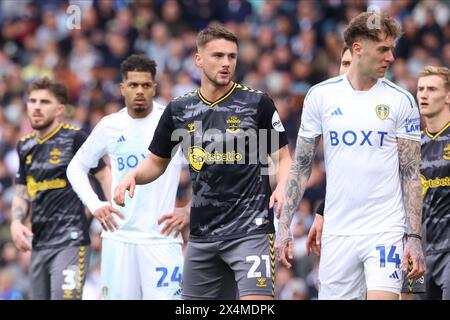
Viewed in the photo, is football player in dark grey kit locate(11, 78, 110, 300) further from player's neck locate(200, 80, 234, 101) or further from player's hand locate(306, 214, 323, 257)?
player's hand locate(306, 214, 323, 257)

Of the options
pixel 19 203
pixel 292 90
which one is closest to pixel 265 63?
pixel 292 90

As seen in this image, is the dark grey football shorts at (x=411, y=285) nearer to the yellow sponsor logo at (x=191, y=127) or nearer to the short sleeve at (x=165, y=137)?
the yellow sponsor logo at (x=191, y=127)

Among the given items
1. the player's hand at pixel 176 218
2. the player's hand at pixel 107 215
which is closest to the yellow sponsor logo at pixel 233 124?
the player's hand at pixel 176 218

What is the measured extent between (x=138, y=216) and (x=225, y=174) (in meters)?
1.98

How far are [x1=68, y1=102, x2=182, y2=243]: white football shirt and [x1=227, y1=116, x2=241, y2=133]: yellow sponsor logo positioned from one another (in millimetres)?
1740

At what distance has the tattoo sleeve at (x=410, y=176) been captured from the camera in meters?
8.05

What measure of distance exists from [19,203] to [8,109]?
26.8 ft

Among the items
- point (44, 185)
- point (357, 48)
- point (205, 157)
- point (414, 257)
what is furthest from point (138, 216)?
point (414, 257)

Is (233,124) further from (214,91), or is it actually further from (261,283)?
(261,283)

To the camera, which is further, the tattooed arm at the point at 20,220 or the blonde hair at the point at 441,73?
the tattooed arm at the point at 20,220

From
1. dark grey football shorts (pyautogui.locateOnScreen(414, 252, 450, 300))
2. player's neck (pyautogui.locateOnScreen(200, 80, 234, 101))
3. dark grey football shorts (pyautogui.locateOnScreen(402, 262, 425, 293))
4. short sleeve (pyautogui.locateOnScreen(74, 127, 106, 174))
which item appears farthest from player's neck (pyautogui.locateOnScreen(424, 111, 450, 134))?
short sleeve (pyautogui.locateOnScreen(74, 127, 106, 174))

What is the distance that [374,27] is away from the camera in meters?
8.24

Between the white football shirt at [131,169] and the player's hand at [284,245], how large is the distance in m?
2.32

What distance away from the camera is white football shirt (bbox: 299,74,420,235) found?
812 cm
